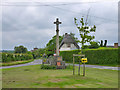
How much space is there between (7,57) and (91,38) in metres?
21.5

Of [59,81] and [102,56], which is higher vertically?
[102,56]

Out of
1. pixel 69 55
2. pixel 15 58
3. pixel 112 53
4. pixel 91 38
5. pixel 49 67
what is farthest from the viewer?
pixel 69 55

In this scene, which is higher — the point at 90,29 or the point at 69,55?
the point at 90,29

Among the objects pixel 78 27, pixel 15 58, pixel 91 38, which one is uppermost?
pixel 78 27

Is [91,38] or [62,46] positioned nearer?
[91,38]

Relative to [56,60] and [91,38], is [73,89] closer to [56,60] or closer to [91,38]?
[91,38]

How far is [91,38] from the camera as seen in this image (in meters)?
12.2

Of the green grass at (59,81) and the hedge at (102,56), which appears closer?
the green grass at (59,81)

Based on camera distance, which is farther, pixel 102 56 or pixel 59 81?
pixel 102 56

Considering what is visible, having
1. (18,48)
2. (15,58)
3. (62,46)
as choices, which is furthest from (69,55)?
(18,48)

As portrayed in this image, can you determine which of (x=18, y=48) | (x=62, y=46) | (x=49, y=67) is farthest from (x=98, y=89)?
(x=18, y=48)

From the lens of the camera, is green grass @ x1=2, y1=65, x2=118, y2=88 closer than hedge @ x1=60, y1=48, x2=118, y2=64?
Yes

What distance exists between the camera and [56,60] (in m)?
19.9

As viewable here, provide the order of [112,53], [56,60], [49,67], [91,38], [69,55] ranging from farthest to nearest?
[69,55]
[112,53]
[56,60]
[49,67]
[91,38]
